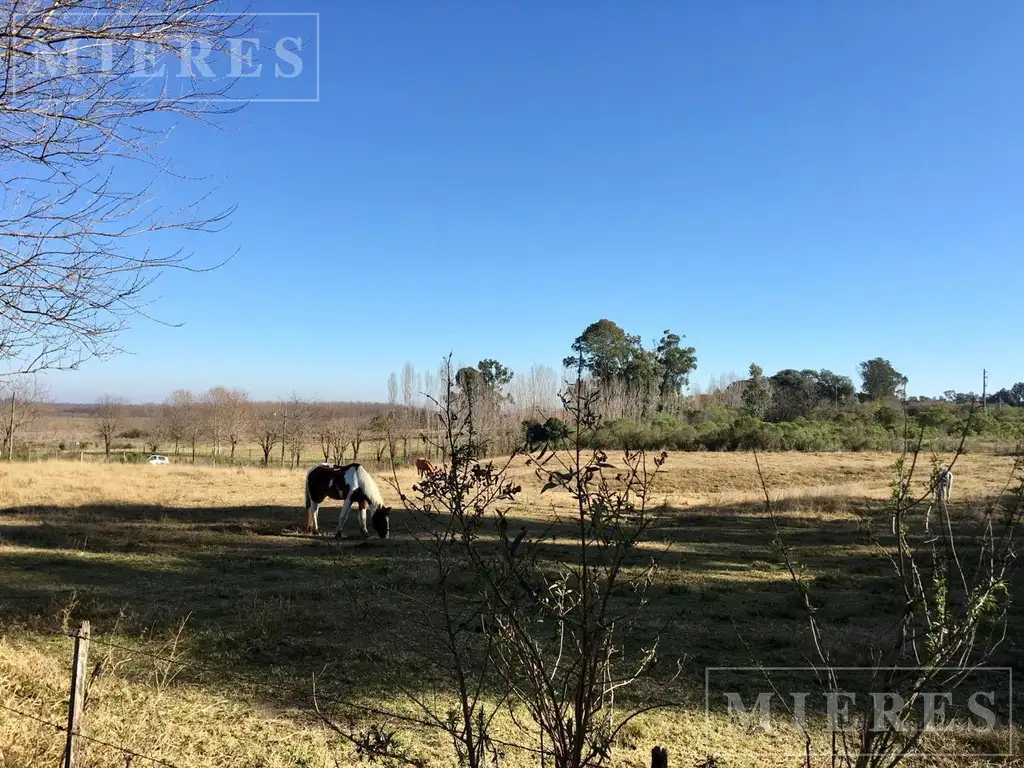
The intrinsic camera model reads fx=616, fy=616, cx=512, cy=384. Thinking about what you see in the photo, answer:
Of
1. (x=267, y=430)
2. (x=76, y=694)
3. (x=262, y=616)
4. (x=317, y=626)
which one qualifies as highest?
(x=267, y=430)

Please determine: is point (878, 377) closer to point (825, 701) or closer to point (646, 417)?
point (646, 417)

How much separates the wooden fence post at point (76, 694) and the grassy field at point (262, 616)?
51cm

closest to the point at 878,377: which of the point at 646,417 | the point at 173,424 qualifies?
the point at 646,417

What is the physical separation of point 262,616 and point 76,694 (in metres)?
3.81

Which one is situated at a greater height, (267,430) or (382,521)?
(267,430)

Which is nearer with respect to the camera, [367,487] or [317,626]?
[317,626]

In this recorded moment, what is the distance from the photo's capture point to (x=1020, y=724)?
4.55 m

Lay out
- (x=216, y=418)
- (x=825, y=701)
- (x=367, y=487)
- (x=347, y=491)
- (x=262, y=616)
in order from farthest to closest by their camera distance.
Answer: (x=216, y=418) < (x=367, y=487) < (x=347, y=491) < (x=262, y=616) < (x=825, y=701)

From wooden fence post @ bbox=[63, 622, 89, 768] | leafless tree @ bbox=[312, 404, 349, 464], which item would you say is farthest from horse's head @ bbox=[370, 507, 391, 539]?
leafless tree @ bbox=[312, 404, 349, 464]

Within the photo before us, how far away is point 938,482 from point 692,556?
9.84m

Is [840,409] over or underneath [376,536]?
over

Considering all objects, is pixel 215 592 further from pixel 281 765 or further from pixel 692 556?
pixel 692 556

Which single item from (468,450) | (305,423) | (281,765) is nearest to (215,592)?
(281,765)

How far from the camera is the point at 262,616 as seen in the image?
6363mm
